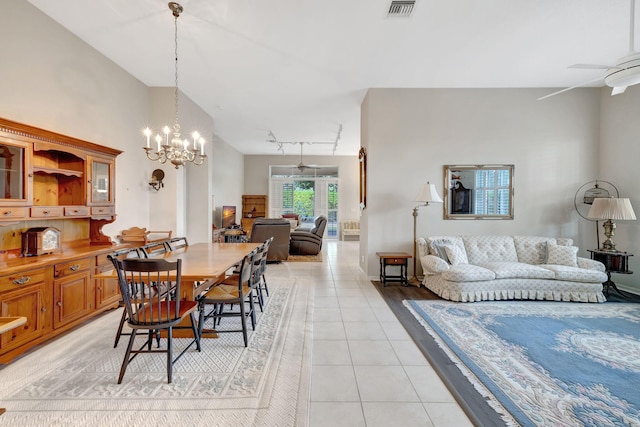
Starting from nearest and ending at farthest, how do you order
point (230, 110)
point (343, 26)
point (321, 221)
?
point (343, 26)
point (230, 110)
point (321, 221)

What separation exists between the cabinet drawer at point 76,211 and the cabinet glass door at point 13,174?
49cm

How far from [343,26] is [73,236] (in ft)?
13.2

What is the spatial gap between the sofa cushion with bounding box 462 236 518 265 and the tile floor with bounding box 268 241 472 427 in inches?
71.1

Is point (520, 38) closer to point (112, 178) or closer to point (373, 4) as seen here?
point (373, 4)

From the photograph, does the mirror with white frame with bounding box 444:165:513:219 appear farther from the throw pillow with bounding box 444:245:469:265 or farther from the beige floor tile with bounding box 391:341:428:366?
the beige floor tile with bounding box 391:341:428:366

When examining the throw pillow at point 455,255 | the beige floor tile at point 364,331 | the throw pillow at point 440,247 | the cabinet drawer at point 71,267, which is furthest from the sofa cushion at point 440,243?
the cabinet drawer at point 71,267

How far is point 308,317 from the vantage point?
343cm

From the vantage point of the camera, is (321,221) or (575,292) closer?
(575,292)

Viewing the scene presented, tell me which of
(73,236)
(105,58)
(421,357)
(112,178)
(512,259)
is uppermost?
(105,58)

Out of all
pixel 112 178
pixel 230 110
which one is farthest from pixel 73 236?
pixel 230 110

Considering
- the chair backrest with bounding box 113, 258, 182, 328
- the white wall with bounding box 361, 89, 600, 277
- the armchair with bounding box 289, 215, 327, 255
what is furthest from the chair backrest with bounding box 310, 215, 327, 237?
the chair backrest with bounding box 113, 258, 182, 328

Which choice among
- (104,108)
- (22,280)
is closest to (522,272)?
(22,280)

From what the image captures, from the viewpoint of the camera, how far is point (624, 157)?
4.55 meters

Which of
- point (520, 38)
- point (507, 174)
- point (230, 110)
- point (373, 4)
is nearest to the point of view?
point (373, 4)
